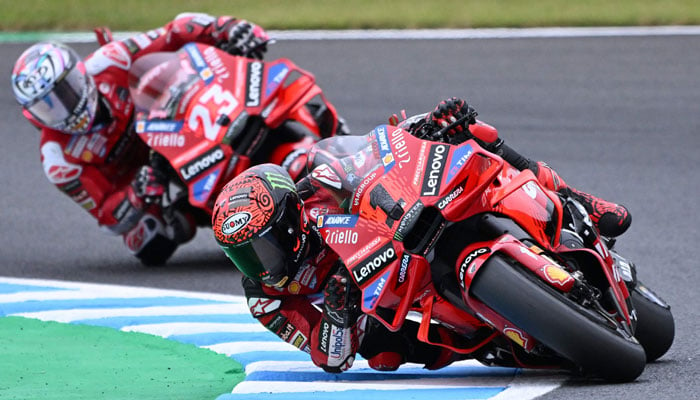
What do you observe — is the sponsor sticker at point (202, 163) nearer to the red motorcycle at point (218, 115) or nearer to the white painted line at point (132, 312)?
the red motorcycle at point (218, 115)

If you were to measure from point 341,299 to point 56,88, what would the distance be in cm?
408

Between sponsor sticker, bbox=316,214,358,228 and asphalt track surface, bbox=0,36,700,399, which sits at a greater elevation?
sponsor sticker, bbox=316,214,358,228

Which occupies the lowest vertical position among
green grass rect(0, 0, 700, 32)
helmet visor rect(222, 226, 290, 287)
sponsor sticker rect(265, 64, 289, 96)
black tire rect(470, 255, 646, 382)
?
green grass rect(0, 0, 700, 32)

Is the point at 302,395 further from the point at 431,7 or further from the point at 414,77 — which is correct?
the point at 431,7

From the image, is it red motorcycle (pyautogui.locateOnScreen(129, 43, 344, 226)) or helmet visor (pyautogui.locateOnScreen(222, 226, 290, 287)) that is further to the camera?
red motorcycle (pyautogui.locateOnScreen(129, 43, 344, 226))

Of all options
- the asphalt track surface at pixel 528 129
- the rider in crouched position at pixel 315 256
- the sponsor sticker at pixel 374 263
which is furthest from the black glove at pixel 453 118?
the asphalt track surface at pixel 528 129

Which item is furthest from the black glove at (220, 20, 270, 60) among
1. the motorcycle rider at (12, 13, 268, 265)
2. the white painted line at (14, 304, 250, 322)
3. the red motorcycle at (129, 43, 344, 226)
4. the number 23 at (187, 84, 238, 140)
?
the white painted line at (14, 304, 250, 322)

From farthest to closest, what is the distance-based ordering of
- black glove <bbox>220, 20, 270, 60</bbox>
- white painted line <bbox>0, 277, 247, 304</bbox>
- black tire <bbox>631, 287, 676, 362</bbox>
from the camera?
black glove <bbox>220, 20, 270, 60</bbox>, white painted line <bbox>0, 277, 247, 304</bbox>, black tire <bbox>631, 287, 676, 362</bbox>

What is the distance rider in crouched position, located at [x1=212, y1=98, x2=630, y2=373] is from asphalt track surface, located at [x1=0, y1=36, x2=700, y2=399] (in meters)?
1.51

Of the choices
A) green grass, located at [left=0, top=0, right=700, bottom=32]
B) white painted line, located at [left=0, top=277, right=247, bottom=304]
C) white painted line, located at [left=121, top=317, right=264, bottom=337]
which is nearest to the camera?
white painted line, located at [left=121, top=317, right=264, bottom=337]

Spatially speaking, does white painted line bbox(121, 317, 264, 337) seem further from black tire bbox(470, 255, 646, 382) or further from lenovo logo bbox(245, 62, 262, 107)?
black tire bbox(470, 255, 646, 382)

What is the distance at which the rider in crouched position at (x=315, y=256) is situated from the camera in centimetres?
526

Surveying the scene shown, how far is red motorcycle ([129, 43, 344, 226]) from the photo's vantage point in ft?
28.8

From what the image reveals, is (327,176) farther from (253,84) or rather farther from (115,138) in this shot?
(115,138)
